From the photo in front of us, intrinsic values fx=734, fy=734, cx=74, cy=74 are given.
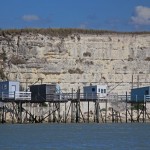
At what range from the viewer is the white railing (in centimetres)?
6769

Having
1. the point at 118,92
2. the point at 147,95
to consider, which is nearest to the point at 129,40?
the point at 118,92

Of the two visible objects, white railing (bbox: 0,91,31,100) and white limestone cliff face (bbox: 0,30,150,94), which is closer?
white railing (bbox: 0,91,31,100)

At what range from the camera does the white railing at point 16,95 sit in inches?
2665

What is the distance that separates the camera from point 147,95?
2884 inches

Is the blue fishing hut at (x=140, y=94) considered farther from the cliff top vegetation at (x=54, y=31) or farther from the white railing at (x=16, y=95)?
the cliff top vegetation at (x=54, y=31)

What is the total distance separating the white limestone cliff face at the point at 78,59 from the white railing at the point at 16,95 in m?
11.2

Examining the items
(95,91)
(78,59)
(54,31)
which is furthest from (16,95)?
(54,31)

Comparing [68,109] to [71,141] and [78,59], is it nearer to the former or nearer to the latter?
[78,59]

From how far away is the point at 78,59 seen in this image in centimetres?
8519

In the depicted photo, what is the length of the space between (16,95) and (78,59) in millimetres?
18298

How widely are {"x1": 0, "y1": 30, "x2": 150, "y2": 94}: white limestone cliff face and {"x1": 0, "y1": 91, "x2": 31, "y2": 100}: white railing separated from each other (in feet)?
36.6

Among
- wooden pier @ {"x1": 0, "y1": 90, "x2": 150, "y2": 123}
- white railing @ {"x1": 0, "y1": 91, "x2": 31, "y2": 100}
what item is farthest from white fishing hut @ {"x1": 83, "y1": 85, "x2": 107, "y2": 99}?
white railing @ {"x1": 0, "y1": 91, "x2": 31, "y2": 100}

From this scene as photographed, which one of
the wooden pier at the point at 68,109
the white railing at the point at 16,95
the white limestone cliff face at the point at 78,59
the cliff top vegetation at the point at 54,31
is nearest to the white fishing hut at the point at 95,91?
the wooden pier at the point at 68,109

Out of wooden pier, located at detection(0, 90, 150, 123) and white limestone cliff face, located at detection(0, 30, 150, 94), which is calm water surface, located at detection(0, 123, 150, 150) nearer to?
wooden pier, located at detection(0, 90, 150, 123)
